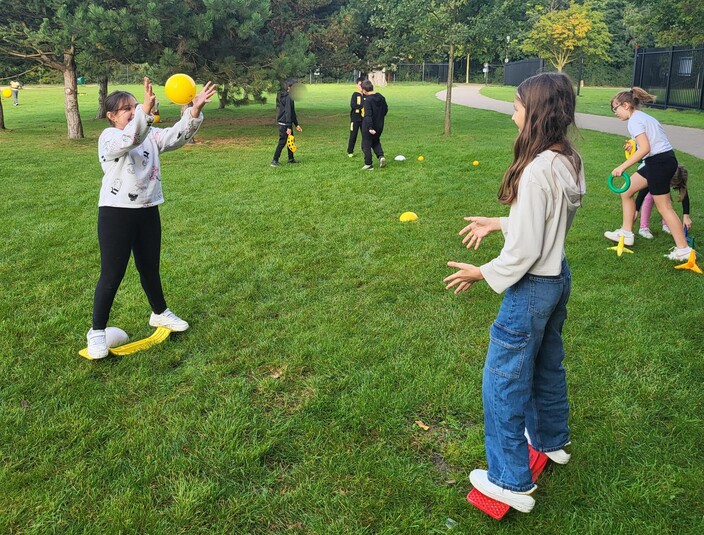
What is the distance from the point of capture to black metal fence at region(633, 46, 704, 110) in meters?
21.6

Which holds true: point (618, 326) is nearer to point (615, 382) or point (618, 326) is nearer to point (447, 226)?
point (615, 382)

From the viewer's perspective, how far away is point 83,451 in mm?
2889

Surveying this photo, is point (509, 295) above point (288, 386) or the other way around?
above

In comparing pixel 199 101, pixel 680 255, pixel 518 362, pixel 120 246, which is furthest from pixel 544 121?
pixel 680 255

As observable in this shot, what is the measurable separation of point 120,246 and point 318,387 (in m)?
1.64

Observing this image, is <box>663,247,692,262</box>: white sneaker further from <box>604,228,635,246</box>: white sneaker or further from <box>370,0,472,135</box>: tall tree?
<box>370,0,472,135</box>: tall tree

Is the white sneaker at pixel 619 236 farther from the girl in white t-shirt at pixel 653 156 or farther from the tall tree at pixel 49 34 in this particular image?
the tall tree at pixel 49 34

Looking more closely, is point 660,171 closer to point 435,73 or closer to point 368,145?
point 368,145

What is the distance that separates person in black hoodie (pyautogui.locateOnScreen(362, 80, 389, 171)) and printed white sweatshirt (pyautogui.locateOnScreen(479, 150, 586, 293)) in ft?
28.1

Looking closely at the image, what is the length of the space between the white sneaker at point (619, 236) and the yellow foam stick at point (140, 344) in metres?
4.88

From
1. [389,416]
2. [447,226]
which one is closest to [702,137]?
[447,226]

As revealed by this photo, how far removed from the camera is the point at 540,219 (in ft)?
7.04

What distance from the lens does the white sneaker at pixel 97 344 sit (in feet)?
12.3

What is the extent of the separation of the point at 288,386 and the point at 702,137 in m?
15.3
